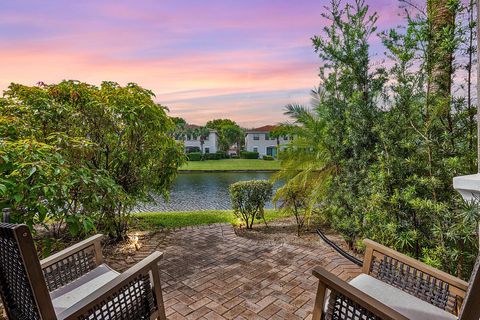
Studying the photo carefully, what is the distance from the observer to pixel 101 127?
3994 mm

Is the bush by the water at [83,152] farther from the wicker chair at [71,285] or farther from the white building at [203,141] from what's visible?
the white building at [203,141]

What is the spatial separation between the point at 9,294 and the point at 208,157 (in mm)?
34015

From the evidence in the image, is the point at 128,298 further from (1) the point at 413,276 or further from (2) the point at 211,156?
(2) the point at 211,156

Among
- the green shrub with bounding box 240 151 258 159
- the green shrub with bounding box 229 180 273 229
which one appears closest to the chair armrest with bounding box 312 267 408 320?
the green shrub with bounding box 229 180 273 229

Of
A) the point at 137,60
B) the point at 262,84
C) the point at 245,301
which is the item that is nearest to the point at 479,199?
the point at 245,301

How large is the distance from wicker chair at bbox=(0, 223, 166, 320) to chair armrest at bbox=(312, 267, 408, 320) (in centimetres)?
97

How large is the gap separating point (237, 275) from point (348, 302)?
1885 millimetres

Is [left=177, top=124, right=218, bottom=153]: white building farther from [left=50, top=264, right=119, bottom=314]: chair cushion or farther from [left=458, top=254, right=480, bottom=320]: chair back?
[left=458, top=254, right=480, bottom=320]: chair back

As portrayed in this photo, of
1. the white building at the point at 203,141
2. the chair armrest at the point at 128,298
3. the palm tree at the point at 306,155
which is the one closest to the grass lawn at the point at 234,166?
the palm tree at the point at 306,155

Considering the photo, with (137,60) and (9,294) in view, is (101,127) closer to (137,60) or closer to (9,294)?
(137,60)

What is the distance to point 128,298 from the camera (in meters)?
1.50

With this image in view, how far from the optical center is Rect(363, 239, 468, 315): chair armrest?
1.55 meters

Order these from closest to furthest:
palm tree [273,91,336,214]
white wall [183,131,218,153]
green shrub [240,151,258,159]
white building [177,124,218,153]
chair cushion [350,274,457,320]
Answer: chair cushion [350,274,457,320]
palm tree [273,91,336,214]
green shrub [240,151,258,159]
white building [177,124,218,153]
white wall [183,131,218,153]

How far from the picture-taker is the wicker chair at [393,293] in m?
1.17
